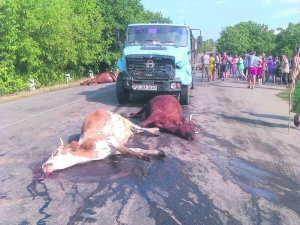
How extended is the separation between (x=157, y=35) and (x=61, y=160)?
24.9ft

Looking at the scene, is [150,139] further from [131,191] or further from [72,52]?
[72,52]

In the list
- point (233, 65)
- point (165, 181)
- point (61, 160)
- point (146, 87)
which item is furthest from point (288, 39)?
point (61, 160)

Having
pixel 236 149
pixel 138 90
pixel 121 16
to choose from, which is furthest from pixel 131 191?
pixel 121 16

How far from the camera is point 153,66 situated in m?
Answer: 10.7

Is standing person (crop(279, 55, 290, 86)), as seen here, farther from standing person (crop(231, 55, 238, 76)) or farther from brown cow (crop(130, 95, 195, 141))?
brown cow (crop(130, 95, 195, 141))

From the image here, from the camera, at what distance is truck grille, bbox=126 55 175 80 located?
10.6 m

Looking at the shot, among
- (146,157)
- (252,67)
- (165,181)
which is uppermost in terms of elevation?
(252,67)

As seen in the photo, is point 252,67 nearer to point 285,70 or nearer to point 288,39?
point 285,70

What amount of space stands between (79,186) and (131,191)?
0.75 meters

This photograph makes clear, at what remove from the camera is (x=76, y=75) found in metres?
29.2

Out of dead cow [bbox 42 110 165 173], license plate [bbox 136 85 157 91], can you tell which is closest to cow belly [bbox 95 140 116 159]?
dead cow [bbox 42 110 165 173]

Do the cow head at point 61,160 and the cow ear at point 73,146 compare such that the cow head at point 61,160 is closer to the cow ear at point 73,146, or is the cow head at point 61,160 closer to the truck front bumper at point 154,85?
the cow ear at point 73,146

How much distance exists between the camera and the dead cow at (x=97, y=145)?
17.5 ft

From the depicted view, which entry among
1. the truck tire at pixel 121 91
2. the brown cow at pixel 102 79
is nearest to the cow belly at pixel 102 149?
the truck tire at pixel 121 91
